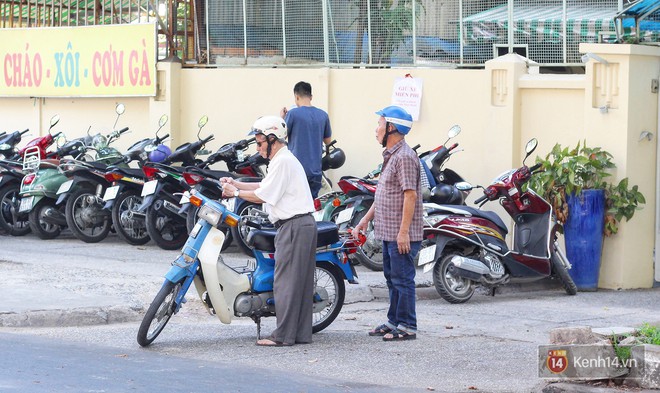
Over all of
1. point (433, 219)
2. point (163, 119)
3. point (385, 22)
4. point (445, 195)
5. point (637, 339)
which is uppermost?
point (385, 22)

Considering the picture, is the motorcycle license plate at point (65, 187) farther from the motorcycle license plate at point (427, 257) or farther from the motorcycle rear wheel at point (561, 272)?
the motorcycle rear wheel at point (561, 272)

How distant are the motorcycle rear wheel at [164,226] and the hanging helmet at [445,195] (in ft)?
10.8

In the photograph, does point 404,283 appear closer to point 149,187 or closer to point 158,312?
point 158,312

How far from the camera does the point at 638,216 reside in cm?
1184

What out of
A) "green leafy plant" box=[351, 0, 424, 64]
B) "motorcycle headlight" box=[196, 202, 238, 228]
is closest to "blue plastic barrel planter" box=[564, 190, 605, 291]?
"green leafy plant" box=[351, 0, 424, 64]

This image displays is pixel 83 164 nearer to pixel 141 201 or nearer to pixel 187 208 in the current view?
pixel 141 201

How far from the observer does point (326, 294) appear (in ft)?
30.2

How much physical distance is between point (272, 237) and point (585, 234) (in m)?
4.09

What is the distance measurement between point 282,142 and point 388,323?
1.76m

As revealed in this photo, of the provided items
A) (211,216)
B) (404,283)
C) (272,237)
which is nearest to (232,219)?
(211,216)

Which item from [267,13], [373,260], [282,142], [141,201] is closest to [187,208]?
[141,201]

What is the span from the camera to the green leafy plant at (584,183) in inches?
453

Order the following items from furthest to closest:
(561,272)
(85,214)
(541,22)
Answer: (85,214) < (541,22) < (561,272)

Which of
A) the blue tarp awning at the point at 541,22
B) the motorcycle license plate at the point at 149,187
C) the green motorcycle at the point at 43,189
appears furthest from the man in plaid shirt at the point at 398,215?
the green motorcycle at the point at 43,189
